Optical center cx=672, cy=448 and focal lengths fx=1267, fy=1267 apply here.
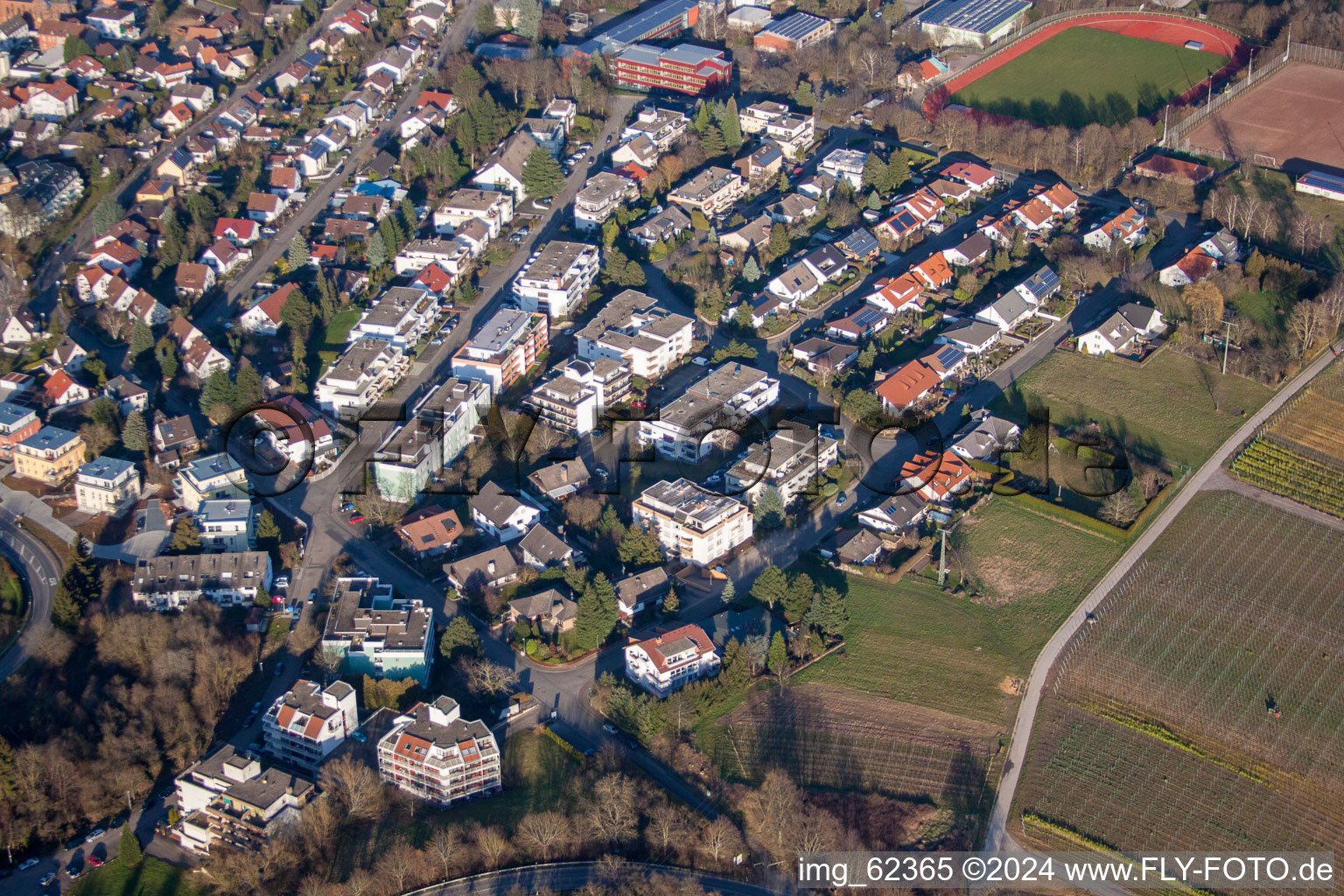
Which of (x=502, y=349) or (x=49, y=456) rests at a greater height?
(x=502, y=349)

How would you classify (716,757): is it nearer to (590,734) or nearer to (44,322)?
(590,734)

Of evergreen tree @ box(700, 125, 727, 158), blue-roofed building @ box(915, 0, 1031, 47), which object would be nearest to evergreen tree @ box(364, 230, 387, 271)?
evergreen tree @ box(700, 125, 727, 158)

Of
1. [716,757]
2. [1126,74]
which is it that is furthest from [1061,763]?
[1126,74]

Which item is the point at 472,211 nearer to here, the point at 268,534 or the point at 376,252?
the point at 376,252

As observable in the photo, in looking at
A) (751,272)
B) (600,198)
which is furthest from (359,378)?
(751,272)

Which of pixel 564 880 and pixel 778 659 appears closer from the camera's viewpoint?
pixel 564 880

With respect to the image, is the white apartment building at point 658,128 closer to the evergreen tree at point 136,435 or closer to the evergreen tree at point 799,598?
the evergreen tree at point 136,435

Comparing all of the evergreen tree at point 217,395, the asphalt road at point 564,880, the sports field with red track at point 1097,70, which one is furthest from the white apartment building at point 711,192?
the asphalt road at point 564,880
